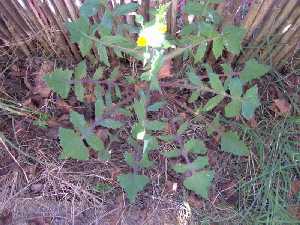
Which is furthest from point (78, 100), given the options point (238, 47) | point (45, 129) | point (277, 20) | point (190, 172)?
point (277, 20)

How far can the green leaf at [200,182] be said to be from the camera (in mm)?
2188

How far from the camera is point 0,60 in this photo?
2.50 metres

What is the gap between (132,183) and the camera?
220cm

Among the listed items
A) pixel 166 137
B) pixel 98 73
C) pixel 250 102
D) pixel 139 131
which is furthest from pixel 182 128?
pixel 98 73

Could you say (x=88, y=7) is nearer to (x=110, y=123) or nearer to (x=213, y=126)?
(x=110, y=123)

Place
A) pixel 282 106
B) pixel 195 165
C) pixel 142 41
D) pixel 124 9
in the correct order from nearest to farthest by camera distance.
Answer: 1. pixel 142 41
2. pixel 124 9
3. pixel 195 165
4. pixel 282 106

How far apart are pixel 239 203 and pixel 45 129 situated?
974 millimetres

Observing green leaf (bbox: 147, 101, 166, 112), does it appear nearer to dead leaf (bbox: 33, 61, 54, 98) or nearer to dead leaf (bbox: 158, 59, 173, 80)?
dead leaf (bbox: 158, 59, 173, 80)

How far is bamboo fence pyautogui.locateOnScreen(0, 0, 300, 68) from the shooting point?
6.99 feet

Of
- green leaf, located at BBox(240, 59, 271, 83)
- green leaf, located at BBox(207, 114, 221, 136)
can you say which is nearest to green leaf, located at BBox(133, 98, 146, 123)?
green leaf, located at BBox(207, 114, 221, 136)

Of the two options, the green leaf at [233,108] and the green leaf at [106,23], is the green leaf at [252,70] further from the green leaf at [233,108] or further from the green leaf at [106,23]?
the green leaf at [106,23]

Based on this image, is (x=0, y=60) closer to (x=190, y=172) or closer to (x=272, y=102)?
(x=190, y=172)

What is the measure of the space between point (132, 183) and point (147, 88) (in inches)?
17.6

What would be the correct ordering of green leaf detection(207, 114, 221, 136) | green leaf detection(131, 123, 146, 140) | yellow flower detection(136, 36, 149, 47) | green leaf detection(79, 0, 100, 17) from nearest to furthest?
yellow flower detection(136, 36, 149, 47) → green leaf detection(79, 0, 100, 17) → green leaf detection(131, 123, 146, 140) → green leaf detection(207, 114, 221, 136)
